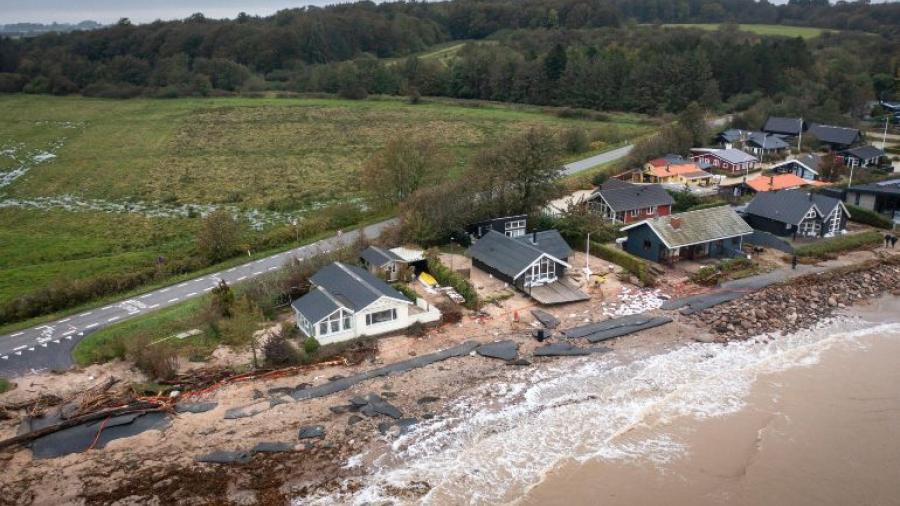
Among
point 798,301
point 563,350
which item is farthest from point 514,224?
point 798,301

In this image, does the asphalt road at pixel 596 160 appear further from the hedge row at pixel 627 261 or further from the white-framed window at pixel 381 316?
the white-framed window at pixel 381 316

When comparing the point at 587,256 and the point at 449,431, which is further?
the point at 587,256

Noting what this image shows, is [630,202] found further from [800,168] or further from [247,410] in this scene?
[247,410]

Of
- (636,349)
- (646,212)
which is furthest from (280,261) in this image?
(646,212)

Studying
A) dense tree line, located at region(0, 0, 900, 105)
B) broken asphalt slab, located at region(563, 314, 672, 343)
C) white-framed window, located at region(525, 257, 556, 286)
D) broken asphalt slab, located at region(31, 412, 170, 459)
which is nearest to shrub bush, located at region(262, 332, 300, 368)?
broken asphalt slab, located at region(31, 412, 170, 459)

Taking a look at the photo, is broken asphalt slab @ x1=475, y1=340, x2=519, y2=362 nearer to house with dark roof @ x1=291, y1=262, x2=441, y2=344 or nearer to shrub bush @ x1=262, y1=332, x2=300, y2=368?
house with dark roof @ x1=291, y1=262, x2=441, y2=344
